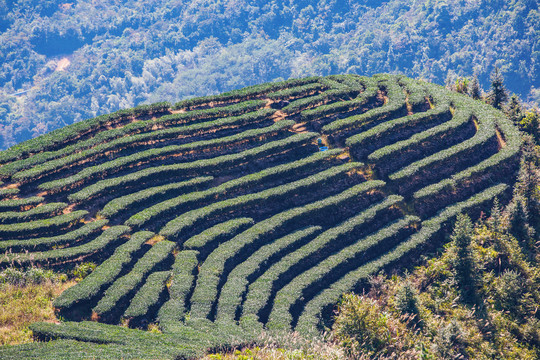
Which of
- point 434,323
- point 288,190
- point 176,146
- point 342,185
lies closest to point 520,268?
point 434,323

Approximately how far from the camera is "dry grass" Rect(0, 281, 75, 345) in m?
23.7

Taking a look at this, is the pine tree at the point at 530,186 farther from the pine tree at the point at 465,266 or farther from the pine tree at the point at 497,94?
the pine tree at the point at 497,94

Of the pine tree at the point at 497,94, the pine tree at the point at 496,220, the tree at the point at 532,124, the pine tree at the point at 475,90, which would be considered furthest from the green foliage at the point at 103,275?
the pine tree at the point at 475,90

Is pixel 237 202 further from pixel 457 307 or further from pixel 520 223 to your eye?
pixel 520 223

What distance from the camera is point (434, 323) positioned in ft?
92.2

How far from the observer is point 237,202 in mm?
36781

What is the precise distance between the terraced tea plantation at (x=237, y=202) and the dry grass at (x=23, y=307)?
0.95 m

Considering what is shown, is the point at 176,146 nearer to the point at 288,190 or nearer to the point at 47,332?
the point at 288,190

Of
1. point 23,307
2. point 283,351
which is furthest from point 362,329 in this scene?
point 23,307

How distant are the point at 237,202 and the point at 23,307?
1711cm

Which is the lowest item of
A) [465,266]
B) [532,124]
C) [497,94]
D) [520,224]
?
[465,266]

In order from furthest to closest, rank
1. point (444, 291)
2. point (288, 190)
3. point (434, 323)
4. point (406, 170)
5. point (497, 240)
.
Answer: point (406, 170) < point (288, 190) < point (497, 240) < point (444, 291) < point (434, 323)

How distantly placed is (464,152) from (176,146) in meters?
28.1

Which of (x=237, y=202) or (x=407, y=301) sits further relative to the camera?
(x=237, y=202)
